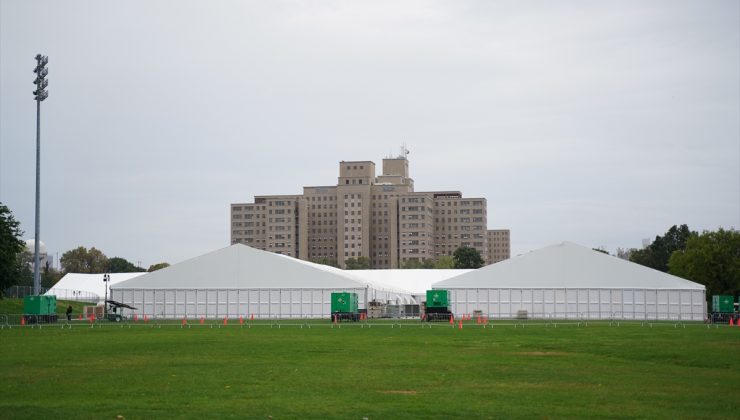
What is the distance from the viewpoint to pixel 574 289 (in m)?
95.8

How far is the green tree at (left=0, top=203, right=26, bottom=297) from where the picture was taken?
8481cm

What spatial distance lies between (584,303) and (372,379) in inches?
2768

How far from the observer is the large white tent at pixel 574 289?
9481 centimetres

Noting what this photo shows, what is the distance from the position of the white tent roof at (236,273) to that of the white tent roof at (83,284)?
1923 inches

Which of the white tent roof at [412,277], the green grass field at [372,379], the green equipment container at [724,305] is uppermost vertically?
the white tent roof at [412,277]

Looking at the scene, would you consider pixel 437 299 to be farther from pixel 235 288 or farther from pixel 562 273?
pixel 235 288

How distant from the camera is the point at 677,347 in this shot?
145ft

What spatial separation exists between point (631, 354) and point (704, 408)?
705 inches

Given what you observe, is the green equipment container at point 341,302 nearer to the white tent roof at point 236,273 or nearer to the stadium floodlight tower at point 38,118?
the white tent roof at point 236,273

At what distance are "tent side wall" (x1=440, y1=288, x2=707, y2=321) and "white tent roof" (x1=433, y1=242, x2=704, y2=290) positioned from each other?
645 millimetres

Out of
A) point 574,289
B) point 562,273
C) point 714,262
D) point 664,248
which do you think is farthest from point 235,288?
point 664,248

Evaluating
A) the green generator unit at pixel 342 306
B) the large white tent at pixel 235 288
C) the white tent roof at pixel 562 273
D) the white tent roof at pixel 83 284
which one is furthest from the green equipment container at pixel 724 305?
the white tent roof at pixel 83 284

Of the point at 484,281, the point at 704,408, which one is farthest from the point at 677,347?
the point at 484,281

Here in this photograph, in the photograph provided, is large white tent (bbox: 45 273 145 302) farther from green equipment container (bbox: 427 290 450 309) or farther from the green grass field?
the green grass field
